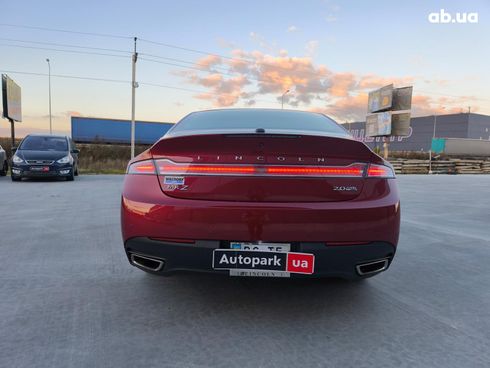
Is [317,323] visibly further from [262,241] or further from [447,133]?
[447,133]

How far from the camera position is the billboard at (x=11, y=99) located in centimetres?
1948

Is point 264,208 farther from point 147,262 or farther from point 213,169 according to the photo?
point 147,262

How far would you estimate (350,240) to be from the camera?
2.36 meters

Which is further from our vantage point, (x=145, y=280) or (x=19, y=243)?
(x=19, y=243)

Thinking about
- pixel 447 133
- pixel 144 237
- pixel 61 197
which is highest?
pixel 447 133

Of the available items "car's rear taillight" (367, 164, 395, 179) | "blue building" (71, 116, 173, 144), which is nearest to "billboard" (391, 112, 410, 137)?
"blue building" (71, 116, 173, 144)

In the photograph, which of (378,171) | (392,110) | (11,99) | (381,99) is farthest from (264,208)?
(381,99)

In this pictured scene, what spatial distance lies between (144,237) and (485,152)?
197 feet

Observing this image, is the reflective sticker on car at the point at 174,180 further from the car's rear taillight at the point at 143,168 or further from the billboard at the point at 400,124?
the billboard at the point at 400,124

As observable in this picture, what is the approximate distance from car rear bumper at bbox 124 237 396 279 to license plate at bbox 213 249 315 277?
3 centimetres

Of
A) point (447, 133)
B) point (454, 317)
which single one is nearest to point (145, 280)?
point (454, 317)

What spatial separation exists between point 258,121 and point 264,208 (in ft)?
3.64

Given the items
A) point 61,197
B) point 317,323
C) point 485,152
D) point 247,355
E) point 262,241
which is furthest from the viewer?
point 485,152

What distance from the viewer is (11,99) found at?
2041cm
